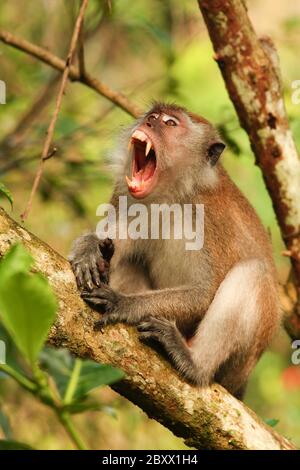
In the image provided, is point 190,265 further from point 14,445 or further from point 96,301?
point 14,445

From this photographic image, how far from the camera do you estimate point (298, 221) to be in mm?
4426

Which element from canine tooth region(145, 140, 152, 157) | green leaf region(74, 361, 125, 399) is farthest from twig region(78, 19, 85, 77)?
green leaf region(74, 361, 125, 399)

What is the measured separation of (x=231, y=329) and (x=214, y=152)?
3.75 ft

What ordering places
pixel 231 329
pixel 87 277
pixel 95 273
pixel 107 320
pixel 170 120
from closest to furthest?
pixel 107 320 → pixel 87 277 → pixel 95 273 → pixel 231 329 → pixel 170 120

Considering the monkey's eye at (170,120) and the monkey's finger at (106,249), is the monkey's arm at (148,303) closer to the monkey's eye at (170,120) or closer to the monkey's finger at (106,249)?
the monkey's finger at (106,249)

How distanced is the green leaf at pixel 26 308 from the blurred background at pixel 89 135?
2328 mm

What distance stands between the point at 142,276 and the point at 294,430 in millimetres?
3580

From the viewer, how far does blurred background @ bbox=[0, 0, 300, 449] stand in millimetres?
5426

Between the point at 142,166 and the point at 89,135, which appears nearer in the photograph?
the point at 142,166

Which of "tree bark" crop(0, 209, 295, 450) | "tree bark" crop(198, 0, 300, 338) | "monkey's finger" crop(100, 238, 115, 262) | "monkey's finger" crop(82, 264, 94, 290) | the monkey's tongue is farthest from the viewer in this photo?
the monkey's tongue

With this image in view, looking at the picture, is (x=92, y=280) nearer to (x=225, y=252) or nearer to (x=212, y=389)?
(x=212, y=389)

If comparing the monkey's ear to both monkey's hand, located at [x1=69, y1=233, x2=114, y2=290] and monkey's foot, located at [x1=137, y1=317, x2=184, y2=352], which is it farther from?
monkey's foot, located at [x1=137, y1=317, x2=184, y2=352]

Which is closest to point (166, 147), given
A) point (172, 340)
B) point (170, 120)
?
point (170, 120)

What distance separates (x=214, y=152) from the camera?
4547 mm
